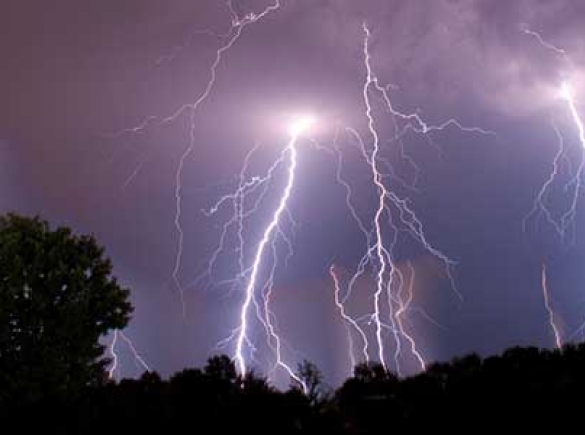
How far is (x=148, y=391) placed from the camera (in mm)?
5184

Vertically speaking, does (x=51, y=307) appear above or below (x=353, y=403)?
above

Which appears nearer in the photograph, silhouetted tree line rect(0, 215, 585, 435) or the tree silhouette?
silhouetted tree line rect(0, 215, 585, 435)

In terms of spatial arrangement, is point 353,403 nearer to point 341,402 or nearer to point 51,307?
point 341,402

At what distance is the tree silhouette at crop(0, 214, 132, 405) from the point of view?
13.5m

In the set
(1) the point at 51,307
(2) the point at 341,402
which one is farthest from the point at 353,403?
(1) the point at 51,307

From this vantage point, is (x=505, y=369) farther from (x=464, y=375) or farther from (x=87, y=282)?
(x=87, y=282)

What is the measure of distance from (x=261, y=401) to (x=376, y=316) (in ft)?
52.7

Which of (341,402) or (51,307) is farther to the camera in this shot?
(51,307)

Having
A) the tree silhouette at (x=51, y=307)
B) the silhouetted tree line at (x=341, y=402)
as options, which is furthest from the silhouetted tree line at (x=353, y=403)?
the tree silhouette at (x=51, y=307)

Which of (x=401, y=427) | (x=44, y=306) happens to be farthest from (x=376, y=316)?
(x=401, y=427)

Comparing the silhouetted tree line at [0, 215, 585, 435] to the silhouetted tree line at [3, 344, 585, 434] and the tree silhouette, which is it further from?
the tree silhouette

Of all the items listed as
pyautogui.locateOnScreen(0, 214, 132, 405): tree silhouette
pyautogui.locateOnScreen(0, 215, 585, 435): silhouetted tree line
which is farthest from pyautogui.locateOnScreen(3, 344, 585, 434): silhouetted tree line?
pyautogui.locateOnScreen(0, 214, 132, 405): tree silhouette

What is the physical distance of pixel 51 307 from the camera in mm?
13977

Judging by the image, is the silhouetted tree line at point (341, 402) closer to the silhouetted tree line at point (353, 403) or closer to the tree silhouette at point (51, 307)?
the silhouetted tree line at point (353, 403)
